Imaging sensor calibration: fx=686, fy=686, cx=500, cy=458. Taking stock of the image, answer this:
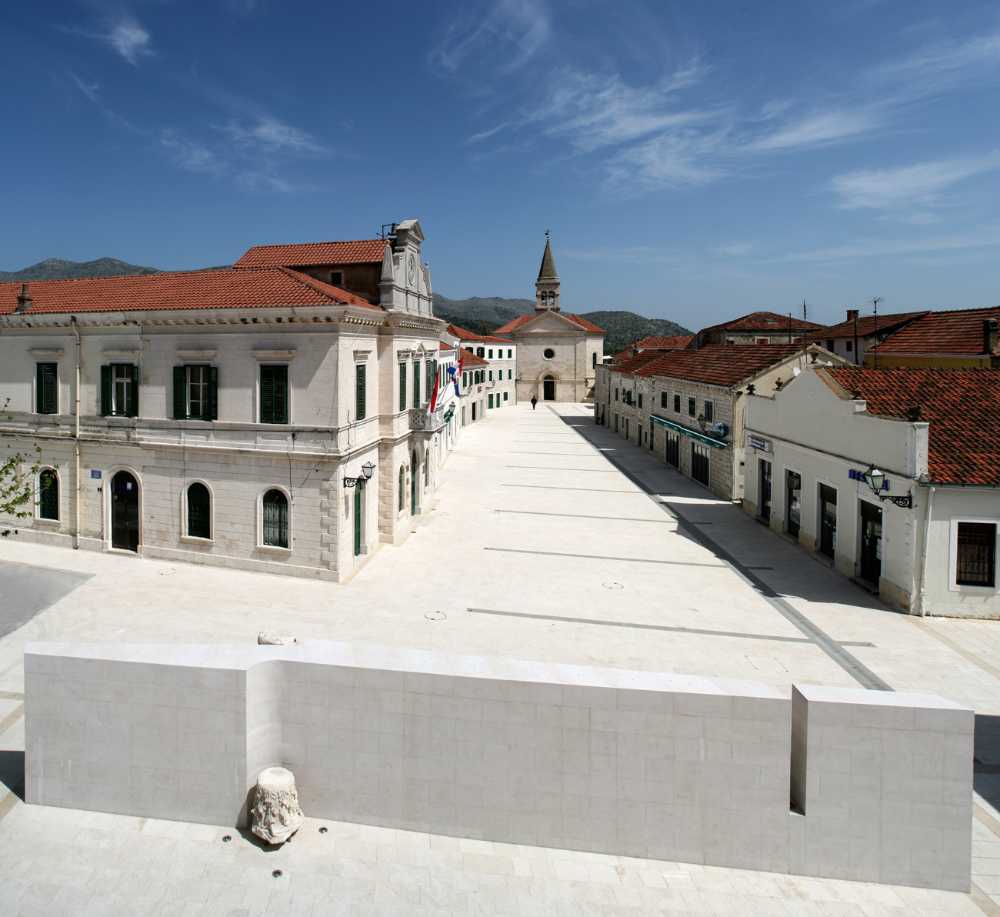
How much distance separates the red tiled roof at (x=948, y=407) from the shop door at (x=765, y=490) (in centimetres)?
562

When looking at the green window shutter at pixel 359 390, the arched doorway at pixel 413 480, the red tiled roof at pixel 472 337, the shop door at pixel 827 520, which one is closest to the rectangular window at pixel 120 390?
the green window shutter at pixel 359 390

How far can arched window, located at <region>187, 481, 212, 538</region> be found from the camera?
68.7 ft

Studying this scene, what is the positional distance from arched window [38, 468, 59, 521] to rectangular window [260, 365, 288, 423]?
28.5 feet

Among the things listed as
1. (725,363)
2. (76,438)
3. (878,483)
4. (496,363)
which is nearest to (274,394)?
(76,438)

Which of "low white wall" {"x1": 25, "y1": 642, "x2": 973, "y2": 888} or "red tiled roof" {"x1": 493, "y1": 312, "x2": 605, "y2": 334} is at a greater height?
"red tiled roof" {"x1": 493, "y1": 312, "x2": 605, "y2": 334}

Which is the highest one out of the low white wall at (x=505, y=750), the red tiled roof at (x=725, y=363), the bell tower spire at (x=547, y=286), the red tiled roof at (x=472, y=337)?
the bell tower spire at (x=547, y=286)

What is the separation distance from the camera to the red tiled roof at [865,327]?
63344mm

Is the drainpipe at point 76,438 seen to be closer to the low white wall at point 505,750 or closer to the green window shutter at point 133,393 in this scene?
the green window shutter at point 133,393

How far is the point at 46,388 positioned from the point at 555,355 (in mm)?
69748

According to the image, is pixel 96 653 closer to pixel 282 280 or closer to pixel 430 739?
pixel 430 739

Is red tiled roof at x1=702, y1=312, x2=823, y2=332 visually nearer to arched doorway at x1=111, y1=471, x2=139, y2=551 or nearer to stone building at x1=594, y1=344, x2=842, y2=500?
stone building at x1=594, y1=344, x2=842, y2=500

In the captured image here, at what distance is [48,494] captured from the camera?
915 inches

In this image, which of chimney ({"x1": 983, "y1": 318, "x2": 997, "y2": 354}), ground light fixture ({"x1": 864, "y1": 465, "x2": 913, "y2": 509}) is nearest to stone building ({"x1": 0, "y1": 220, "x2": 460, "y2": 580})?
ground light fixture ({"x1": 864, "y1": 465, "x2": 913, "y2": 509})

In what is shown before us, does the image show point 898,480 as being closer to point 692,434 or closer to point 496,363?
point 692,434
